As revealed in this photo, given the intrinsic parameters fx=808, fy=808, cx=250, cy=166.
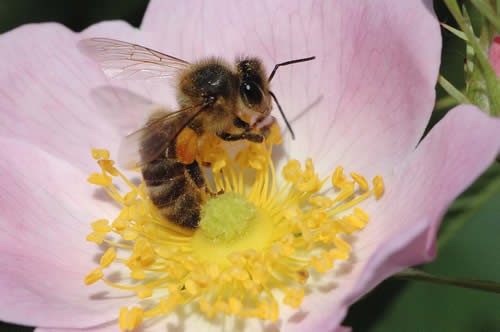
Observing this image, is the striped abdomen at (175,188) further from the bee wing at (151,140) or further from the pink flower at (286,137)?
the pink flower at (286,137)

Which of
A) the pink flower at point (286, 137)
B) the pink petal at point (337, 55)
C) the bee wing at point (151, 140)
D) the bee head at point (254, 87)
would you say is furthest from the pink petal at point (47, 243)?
the bee head at point (254, 87)

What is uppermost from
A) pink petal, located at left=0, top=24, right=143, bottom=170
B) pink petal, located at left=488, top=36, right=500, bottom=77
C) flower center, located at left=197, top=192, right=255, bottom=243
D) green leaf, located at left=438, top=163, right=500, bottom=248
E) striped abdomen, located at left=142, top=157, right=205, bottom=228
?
pink petal, located at left=488, top=36, right=500, bottom=77

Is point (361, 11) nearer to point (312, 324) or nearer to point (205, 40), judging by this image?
point (205, 40)

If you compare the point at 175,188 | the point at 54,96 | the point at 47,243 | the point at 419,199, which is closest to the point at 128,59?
the point at 54,96

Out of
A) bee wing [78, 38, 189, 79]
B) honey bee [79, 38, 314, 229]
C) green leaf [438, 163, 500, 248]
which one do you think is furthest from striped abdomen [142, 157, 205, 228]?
green leaf [438, 163, 500, 248]

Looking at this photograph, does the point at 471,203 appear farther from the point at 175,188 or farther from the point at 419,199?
the point at 175,188

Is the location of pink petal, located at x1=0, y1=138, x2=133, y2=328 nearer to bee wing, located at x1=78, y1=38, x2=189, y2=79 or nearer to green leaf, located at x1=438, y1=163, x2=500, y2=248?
bee wing, located at x1=78, y1=38, x2=189, y2=79

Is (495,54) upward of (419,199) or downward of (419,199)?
upward
